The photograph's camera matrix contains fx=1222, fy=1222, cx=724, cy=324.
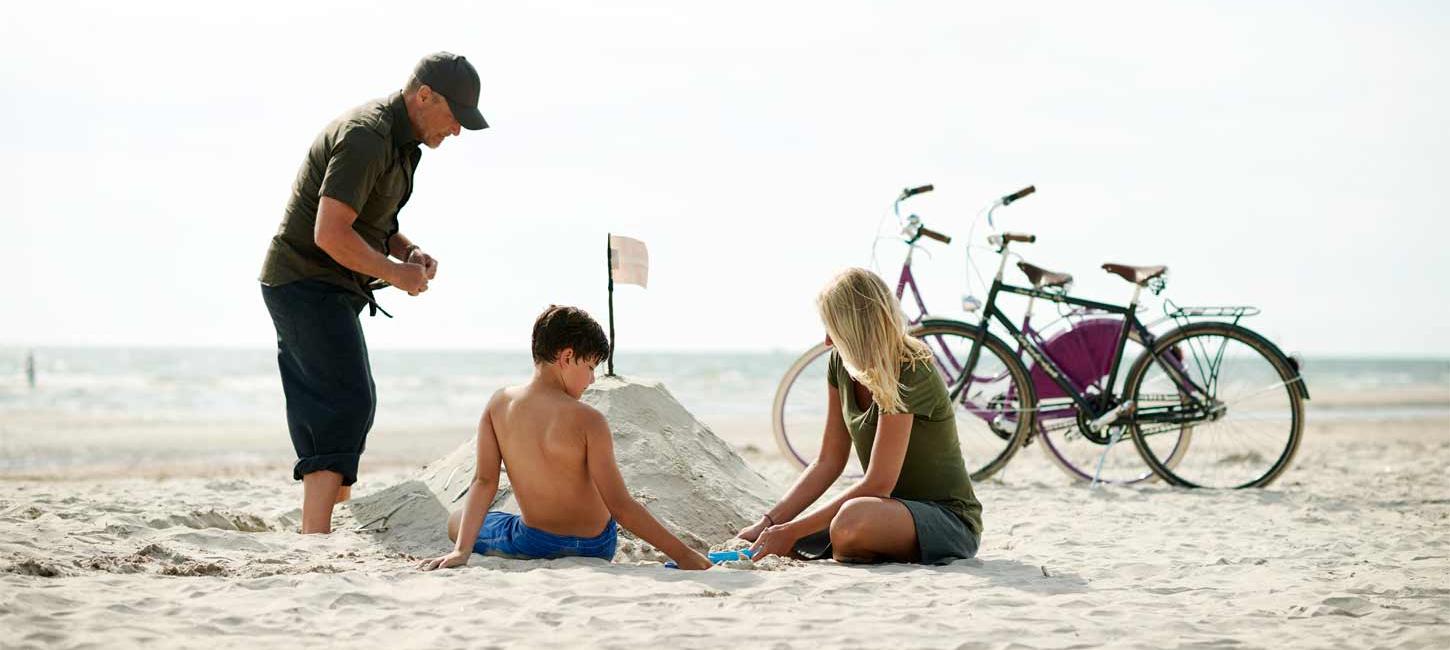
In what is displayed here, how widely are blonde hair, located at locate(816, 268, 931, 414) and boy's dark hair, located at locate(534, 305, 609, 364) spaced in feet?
2.45

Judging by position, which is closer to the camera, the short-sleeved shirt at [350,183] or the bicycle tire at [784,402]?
the short-sleeved shirt at [350,183]

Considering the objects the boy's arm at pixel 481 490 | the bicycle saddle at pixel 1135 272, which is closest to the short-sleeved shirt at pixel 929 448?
the boy's arm at pixel 481 490

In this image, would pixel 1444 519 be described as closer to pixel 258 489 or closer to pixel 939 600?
pixel 939 600

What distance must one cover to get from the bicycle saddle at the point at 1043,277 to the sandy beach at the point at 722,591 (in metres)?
1.50

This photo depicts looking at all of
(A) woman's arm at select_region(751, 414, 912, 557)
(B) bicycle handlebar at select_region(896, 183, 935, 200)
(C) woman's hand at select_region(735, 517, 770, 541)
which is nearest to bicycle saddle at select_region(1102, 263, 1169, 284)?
(B) bicycle handlebar at select_region(896, 183, 935, 200)

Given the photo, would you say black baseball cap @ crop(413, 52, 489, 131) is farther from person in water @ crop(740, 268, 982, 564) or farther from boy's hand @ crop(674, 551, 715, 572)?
boy's hand @ crop(674, 551, 715, 572)

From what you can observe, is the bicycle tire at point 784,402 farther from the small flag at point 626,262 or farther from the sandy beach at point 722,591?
the small flag at point 626,262

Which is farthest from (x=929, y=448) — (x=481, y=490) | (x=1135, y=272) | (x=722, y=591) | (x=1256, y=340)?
(x=1256, y=340)

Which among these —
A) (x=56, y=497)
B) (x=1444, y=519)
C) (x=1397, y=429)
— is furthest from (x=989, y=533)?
(x=1397, y=429)

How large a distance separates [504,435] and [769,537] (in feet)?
2.93

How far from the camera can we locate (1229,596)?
11.6 feet

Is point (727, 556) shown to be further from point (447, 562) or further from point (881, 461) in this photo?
point (447, 562)

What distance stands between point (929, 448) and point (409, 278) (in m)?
1.81

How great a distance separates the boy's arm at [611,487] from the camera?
3525 millimetres
